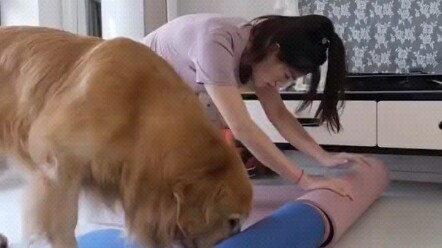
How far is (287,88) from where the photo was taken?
118 inches

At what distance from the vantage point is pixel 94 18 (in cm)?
362

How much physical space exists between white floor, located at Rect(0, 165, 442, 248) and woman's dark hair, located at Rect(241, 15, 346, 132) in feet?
1.64

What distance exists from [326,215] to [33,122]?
0.86 m

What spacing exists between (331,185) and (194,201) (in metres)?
0.82

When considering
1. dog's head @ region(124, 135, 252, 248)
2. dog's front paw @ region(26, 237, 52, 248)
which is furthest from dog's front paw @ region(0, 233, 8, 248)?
dog's head @ region(124, 135, 252, 248)

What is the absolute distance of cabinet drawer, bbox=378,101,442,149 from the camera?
Answer: 102 inches

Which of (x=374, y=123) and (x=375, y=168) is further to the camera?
(x=374, y=123)

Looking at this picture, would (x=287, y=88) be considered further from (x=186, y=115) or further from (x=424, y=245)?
(x=186, y=115)

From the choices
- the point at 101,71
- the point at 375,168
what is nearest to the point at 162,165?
the point at 101,71

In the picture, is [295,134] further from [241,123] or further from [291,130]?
[241,123]

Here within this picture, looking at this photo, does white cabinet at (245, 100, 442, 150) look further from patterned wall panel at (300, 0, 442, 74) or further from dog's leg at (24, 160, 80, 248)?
dog's leg at (24, 160, 80, 248)

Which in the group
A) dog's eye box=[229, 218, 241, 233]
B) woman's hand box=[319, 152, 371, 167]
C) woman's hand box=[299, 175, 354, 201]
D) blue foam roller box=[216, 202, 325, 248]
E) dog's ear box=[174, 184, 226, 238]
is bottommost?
woman's hand box=[319, 152, 371, 167]

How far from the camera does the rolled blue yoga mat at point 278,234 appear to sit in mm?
1530

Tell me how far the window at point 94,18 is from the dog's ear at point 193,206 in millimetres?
2413
